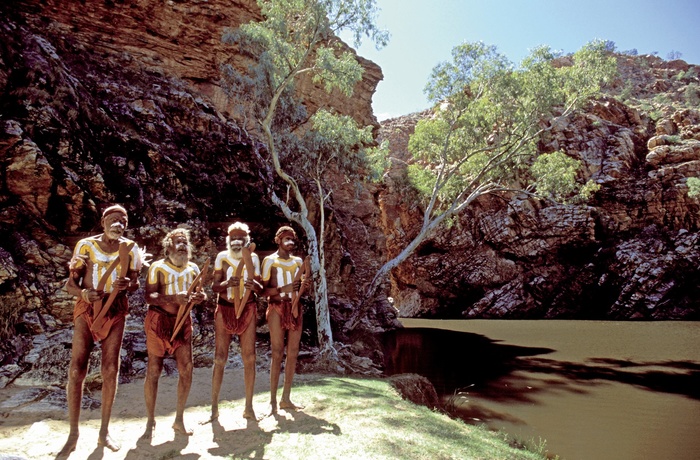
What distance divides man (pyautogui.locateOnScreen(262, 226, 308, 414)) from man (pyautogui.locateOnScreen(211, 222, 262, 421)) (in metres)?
0.25

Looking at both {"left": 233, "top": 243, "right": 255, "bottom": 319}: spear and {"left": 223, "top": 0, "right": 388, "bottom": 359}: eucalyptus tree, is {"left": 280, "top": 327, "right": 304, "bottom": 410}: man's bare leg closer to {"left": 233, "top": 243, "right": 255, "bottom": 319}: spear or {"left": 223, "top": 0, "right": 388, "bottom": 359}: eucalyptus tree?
{"left": 233, "top": 243, "right": 255, "bottom": 319}: spear

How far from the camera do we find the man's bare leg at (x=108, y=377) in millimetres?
3635

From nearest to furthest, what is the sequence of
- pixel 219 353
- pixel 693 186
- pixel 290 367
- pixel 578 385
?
pixel 219 353
pixel 290 367
pixel 578 385
pixel 693 186

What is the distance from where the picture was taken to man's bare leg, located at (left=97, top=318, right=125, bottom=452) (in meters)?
3.63

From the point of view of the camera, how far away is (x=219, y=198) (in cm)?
1380

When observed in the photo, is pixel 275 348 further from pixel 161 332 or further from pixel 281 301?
pixel 161 332

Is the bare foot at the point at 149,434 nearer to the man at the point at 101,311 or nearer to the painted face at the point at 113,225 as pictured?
the man at the point at 101,311

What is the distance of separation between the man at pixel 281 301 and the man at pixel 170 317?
88 cm

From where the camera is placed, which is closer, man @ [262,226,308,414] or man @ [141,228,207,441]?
man @ [141,228,207,441]

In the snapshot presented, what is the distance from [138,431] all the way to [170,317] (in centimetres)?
148

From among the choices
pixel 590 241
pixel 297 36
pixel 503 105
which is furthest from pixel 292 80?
pixel 590 241

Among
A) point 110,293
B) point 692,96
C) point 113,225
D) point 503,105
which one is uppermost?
point 692,96

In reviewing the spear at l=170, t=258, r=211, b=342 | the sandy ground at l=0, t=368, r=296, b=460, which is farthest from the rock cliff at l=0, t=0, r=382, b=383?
the spear at l=170, t=258, r=211, b=342

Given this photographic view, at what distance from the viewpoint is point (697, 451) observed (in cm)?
601
